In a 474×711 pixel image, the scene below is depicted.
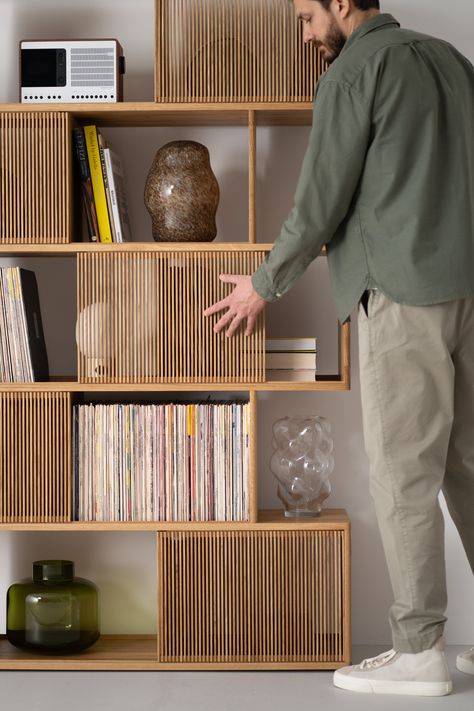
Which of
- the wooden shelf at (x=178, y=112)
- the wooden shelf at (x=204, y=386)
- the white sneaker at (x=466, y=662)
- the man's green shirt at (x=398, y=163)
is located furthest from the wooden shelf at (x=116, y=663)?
the wooden shelf at (x=178, y=112)

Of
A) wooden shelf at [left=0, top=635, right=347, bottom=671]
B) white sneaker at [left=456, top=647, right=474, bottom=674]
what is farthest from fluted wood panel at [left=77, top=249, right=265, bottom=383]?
white sneaker at [left=456, top=647, right=474, bottom=674]

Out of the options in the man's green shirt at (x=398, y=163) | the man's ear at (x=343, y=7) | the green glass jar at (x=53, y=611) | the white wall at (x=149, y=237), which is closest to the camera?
the man's green shirt at (x=398, y=163)

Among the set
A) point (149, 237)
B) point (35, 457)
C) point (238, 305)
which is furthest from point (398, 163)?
point (35, 457)

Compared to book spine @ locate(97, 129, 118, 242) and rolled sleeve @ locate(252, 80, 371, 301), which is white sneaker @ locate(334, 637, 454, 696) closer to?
rolled sleeve @ locate(252, 80, 371, 301)

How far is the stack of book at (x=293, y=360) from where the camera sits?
2.33 m

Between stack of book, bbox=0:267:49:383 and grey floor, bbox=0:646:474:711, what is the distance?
72 centimetres

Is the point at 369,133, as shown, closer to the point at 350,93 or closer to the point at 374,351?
the point at 350,93

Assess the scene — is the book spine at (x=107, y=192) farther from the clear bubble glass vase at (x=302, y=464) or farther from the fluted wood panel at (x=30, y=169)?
the clear bubble glass vase at (x=302, y=464)

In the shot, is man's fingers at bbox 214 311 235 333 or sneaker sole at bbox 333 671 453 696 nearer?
sneaker sole at bbox 333 671 453 696

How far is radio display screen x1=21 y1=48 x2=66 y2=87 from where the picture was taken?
235 centimetres

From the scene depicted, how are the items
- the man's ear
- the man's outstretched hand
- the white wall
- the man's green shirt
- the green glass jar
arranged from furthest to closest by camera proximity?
1. the white wall
2. the green glass jar
3. the man's outstretched hand
4. the man's ear
5. the man's green shirt

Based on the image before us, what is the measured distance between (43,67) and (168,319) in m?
0.71

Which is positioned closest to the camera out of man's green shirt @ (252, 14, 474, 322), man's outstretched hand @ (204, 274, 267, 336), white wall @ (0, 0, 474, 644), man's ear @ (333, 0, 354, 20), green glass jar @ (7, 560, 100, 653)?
man's green shirt @ (252, 14, 474, 322)

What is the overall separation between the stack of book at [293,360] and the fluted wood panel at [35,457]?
0.51 meters
